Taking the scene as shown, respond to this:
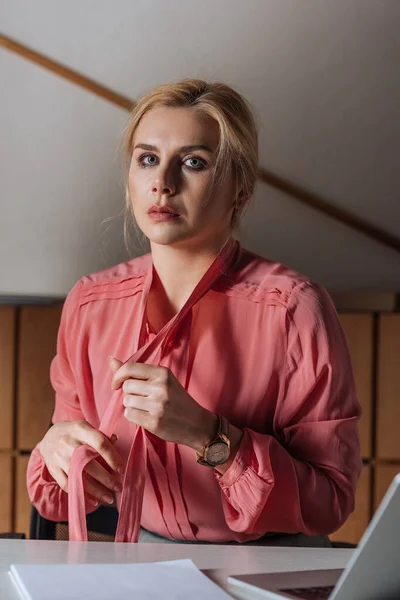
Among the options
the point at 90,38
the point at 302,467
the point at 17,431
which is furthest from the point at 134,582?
the point at 90,38

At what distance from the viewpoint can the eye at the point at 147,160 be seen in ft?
3.92

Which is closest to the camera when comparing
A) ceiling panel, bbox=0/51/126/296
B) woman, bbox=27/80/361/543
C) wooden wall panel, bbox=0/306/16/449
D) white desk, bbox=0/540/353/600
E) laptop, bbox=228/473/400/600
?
laptop, bbox=228/473/400/600

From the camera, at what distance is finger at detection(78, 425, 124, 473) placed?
100 cm

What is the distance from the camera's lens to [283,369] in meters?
1.17

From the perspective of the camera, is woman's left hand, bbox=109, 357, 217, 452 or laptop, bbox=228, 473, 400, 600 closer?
laptop, bbox=228, 473, 400, 600

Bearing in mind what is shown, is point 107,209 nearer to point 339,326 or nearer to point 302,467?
point 339,326

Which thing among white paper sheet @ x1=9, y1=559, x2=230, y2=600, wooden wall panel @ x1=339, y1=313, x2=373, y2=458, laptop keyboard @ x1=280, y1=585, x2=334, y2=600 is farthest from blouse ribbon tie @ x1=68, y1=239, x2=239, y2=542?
wooden wall panel @ x1=339, y1=313, x2=373, y2=458

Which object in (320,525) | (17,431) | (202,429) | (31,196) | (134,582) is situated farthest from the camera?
(31,196)

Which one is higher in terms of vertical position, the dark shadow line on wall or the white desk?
the dark shadow line on wall

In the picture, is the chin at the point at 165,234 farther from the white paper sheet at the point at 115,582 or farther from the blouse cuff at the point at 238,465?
the white paper sheet at the point at 115,582

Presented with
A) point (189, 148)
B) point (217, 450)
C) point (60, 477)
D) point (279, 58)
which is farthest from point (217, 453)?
point (279, 58)

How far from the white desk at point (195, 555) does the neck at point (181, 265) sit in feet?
1.47

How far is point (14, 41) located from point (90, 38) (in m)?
0.16

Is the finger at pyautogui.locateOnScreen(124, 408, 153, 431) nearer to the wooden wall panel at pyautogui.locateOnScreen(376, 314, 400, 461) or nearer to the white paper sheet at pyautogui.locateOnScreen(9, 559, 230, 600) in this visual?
the white paper sheet at pyautogui.locateOnScreen(9, 559, 230, 600)
